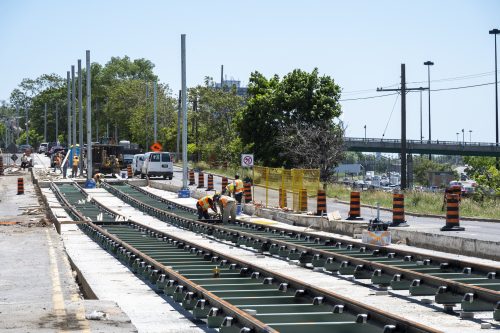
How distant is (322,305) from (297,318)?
46.0 inches

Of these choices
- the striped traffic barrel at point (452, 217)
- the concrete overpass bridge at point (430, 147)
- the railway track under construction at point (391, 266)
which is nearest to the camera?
the railway track under construction at point (391, 266)

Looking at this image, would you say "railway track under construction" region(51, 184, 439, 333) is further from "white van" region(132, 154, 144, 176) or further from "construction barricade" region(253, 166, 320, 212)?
"white van" region(132, 154, 144, 176)

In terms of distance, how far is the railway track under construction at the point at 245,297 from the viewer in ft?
38.9

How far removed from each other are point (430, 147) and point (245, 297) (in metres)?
114

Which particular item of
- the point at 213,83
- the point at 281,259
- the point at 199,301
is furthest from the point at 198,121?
the point at 199,301

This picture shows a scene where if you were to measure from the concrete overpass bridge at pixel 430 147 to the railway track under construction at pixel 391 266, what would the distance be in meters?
78.9

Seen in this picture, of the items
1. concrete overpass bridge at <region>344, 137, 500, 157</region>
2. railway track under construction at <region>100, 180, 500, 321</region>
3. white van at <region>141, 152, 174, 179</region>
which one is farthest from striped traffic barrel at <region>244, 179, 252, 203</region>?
concrete overpass bridge at <region>344, 137, 500, 157</region>

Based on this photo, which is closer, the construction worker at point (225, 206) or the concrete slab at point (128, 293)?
the concrete slab at point (128, 293)

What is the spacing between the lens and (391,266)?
61.3 ft

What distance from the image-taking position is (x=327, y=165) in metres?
66.1

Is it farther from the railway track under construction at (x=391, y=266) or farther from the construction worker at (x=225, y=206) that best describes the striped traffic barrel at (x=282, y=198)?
the railway track under construction at (x=391, y=266)

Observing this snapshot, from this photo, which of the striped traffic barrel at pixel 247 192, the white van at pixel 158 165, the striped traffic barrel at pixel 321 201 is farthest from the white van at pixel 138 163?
the striped traffic barrel at pixel 321 201

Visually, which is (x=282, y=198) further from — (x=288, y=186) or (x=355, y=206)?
(x=355, y=206)

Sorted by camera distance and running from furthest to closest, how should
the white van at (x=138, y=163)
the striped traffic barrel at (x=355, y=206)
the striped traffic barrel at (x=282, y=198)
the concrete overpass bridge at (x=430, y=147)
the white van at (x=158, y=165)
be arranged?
the concrete overpass bridge at (x=430, y=147) < the white van at (x=138, y=163) < the white van at (x=158, y=165) < the striped traffic barrel at (x=282, y=198) < the striped traffic barrel at (x=355, y=206)
